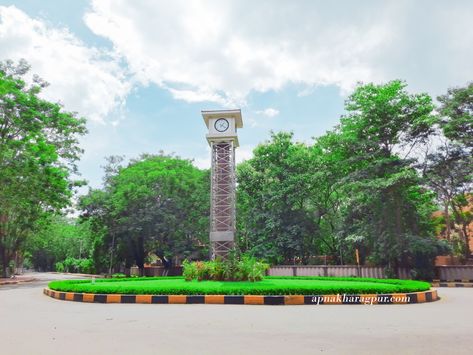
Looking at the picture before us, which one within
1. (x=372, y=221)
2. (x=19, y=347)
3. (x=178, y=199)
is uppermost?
(x=178, y=199)

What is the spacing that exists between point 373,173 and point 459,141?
4113 mm

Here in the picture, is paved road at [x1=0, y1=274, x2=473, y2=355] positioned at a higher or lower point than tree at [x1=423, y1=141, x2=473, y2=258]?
lower

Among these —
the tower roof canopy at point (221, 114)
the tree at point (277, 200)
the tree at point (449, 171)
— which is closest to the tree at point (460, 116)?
the tree at point (449, 171)

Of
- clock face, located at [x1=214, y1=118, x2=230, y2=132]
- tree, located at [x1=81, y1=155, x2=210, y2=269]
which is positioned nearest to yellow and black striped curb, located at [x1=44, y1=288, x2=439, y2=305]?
clock face, located at [x1=214, y1=118, x2=230, y2=132]

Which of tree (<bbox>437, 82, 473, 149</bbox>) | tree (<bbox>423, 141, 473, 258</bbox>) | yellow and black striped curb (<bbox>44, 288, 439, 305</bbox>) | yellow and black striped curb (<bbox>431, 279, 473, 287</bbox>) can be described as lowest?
yellow and black striped curb (<bbox>44, 288, 439, 305</bbox>)

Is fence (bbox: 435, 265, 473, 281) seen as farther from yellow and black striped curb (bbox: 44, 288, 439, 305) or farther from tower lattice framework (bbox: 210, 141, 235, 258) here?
tower lattice framework (bbox: 210, 141, 235, 258)

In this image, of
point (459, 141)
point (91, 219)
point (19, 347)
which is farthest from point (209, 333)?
point (91, 219)

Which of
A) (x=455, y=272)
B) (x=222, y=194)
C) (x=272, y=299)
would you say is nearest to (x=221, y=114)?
(x=222, y=194)

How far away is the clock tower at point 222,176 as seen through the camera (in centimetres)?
1841

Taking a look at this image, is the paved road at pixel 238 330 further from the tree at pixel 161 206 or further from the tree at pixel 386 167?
the tree at pixel 161 206

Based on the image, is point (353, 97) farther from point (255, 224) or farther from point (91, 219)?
point (91, 219)

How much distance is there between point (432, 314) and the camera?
6879 mm

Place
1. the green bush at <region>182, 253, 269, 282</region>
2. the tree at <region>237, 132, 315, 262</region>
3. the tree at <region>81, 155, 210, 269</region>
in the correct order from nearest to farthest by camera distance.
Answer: the green bush at <region>182, 253, 269, 282</region> → the tree at <region>237, 132, 315, 262</region> → the tree at <region>81, 155, 210, 269</region>

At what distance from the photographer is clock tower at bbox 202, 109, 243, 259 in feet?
60.4
